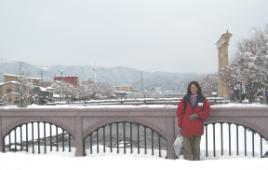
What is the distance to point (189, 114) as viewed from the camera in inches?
267

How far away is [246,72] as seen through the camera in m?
27.0

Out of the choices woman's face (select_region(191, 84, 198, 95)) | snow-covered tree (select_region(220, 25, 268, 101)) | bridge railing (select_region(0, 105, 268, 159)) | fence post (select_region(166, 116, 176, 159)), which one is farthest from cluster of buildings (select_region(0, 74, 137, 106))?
woman's face (select_region(191, 84, 198, 95))

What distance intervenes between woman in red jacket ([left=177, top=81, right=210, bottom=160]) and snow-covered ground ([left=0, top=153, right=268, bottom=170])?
4.66 ft

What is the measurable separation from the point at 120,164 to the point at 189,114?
6.55 feet

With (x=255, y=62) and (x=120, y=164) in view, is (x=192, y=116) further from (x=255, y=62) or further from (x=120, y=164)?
(x=255, y=62)

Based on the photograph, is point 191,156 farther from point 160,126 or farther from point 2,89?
point 2,89

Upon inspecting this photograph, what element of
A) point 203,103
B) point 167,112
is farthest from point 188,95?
point 167,112

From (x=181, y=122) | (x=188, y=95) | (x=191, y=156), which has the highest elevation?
(x=188, y=95)

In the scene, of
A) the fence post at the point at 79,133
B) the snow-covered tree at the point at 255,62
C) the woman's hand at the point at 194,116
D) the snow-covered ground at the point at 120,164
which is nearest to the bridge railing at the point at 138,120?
the fence post at the point at 79,133

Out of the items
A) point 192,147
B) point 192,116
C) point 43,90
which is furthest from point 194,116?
point 43,90

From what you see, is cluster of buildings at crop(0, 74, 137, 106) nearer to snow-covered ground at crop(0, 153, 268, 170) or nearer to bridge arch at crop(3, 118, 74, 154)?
bridge arch at crop(3, 118, 74, 154)

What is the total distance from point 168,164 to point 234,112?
2798 millimetres

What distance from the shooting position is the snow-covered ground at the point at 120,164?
4.97 metres

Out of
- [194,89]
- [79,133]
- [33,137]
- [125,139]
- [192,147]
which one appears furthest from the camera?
[125,139]
